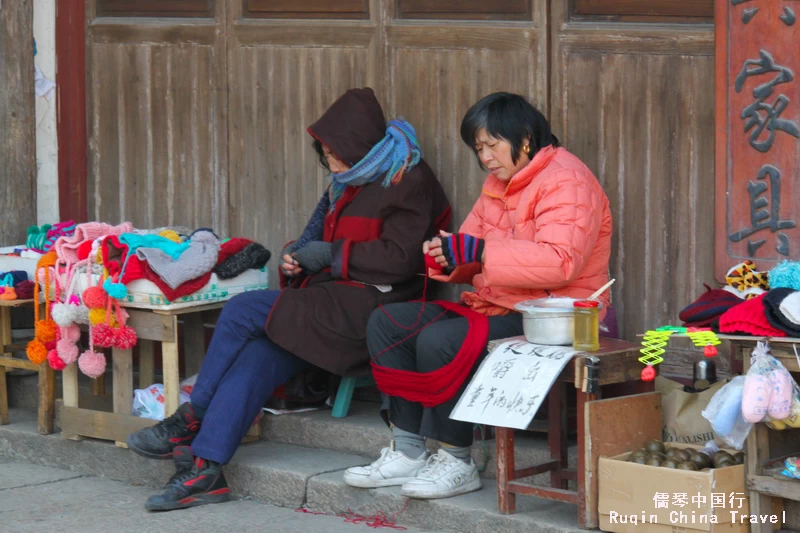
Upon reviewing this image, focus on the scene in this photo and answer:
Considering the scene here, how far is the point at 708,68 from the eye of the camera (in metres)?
4.25

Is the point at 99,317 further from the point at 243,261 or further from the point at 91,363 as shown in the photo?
the point at 243,261

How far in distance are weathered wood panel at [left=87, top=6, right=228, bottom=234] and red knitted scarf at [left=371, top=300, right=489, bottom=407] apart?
1.84 metres

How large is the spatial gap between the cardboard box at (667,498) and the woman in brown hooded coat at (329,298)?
1367 mm

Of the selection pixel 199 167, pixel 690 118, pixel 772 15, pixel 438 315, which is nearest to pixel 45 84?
pixel 199 167

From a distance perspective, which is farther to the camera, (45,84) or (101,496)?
(45,84)

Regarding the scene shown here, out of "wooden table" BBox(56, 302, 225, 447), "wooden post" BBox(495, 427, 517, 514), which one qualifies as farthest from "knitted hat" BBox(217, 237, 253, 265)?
"wooden post" BBox(495, 427, 517, 514)

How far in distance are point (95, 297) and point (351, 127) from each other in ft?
4.10

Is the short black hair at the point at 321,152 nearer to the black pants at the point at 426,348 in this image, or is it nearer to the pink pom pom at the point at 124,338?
the black pants at the point at 426,348

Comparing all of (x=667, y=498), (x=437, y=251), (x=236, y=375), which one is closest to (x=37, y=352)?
(x=236, y=375)

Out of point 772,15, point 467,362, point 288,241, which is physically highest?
point 772,15

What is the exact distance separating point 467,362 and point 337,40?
1.88 meters

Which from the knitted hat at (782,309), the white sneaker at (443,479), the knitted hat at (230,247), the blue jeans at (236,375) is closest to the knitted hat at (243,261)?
the knitted hat at (230,247)

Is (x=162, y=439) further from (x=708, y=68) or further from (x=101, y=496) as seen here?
(x=708, y=68)

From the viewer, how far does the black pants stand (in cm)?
399
